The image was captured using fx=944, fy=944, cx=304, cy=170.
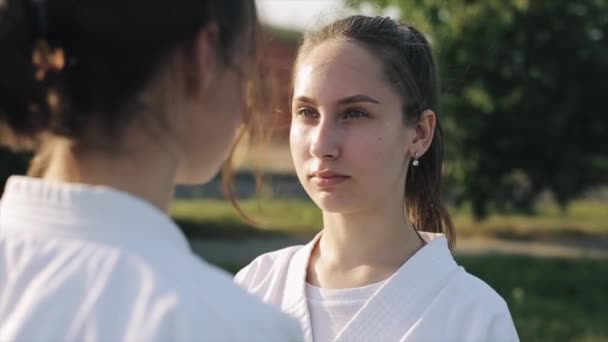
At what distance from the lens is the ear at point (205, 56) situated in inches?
47.1

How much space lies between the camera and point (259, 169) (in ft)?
5.89

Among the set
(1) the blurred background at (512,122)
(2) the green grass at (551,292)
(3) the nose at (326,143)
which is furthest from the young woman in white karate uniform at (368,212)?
(1) the blurred background at (512,122)

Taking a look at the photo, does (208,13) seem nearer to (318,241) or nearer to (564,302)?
(318,241)

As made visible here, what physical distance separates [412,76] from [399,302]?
1.95 ft

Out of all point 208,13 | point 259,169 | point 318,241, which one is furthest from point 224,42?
point 318,241

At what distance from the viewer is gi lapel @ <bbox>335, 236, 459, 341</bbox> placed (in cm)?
224

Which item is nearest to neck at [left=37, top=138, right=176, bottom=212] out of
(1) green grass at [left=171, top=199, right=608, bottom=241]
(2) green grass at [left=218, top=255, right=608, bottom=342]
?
(2) green grass at [left=218, top=255, right=608, bottom=342]

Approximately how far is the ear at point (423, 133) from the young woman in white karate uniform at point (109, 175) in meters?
1.27

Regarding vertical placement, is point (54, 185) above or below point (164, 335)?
above

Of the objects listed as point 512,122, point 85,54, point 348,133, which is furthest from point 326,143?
point 512,122

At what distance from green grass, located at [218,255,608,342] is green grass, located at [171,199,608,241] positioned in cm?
244

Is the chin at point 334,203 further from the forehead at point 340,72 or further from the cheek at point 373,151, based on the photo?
the forehead at point 340,72

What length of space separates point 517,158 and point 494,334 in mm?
9455

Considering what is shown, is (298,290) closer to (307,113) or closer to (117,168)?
(307,113)
